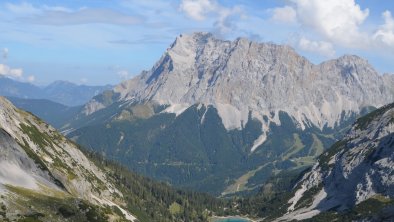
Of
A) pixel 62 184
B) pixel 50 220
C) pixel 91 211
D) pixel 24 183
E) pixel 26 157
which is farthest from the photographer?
pixel 62 184

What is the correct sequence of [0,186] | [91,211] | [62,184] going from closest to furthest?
[0,186]
[91,211]
[62,184]

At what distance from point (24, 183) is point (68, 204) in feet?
73.3

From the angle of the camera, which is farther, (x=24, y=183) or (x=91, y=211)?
(x=24, y=183)

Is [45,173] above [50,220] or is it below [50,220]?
above

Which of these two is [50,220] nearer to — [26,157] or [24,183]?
[24,183]

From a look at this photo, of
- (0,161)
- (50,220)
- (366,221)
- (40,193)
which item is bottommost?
(366,221)

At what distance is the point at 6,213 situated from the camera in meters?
123

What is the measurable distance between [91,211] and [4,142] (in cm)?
3891

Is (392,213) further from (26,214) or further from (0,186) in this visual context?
(0,186)

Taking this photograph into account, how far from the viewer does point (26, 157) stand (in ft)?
582

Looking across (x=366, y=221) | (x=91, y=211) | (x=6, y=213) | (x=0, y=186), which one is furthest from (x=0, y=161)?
(x=366, y=221)

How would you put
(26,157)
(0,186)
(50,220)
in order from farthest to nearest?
1. (26,157)
2. (0,186)
3. (50,220)

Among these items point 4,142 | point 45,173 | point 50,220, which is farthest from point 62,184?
point 50,220

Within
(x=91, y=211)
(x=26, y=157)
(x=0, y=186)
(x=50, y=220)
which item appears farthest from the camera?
(x=26, y=157)
